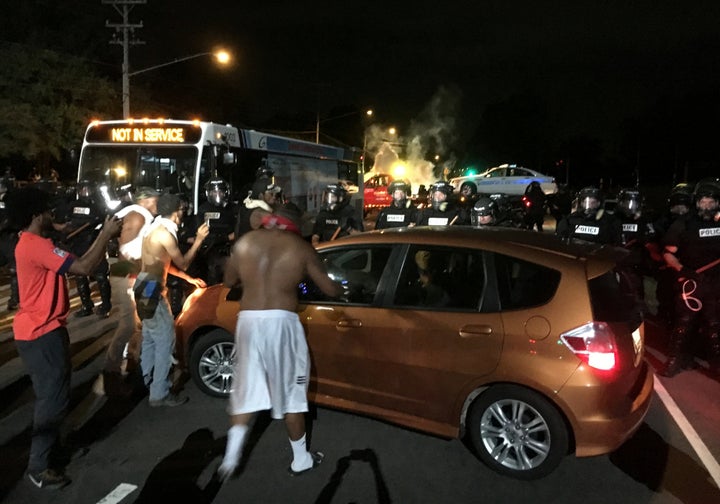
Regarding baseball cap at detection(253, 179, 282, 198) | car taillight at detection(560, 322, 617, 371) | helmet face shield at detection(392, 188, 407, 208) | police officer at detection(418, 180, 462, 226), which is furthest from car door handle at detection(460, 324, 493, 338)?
helmet face shield at detection(392, 188, 407, 208)

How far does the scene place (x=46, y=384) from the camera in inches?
156

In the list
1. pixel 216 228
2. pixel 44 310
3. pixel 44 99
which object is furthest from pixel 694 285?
pixel 44 99

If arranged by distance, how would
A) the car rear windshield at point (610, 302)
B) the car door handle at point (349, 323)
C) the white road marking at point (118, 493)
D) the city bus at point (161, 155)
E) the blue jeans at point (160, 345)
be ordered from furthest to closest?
1. the city bus at point (161, 155)
2. the blue jeans at point (160, 345)
3. the car door handle at point (349, 323)
4. the car rear windshield at point (610, 302)
5. the white road marking at point (118, 493)

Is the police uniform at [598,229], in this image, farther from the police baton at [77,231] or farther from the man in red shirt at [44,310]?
the police baton at [77,231]

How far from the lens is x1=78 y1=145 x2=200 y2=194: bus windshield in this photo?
→ 37.8 ft

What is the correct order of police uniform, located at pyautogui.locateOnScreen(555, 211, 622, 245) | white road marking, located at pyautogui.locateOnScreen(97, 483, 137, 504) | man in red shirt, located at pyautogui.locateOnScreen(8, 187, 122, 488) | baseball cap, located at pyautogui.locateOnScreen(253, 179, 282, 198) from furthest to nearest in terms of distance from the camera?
baseball cap, located at pyautogui.locateOnScreen(253, 179, 282, 198), police uniform, located at pyautogui.locateOnScreen(555, 211, 622, 245), white road marking, located at pyautogui.locateOnScreen(97, 483, 137, 504), man in red shirt, located at pyautogui.locateOnScreen(8, 187, 122, 488)

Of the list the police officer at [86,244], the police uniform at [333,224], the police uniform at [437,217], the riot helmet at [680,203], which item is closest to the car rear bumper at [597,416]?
the riot helmet at [680,203]

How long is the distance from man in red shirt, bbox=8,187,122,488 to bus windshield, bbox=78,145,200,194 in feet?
24.9

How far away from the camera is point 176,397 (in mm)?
5531

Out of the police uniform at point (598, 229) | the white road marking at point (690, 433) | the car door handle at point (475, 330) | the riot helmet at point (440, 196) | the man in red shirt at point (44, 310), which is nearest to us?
the man in red shirt at point (44, 310)

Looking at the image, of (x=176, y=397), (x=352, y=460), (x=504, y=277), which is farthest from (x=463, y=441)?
(x=176, y=397)

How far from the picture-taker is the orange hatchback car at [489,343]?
13.1 feet

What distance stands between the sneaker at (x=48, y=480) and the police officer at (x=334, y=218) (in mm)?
4833

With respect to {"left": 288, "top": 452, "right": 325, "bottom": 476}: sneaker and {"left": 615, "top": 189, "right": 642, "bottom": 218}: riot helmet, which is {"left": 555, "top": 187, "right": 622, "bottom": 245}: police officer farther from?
{"left": 288, "top": 452, "right": 325, "bottom": 476}: sneaker
